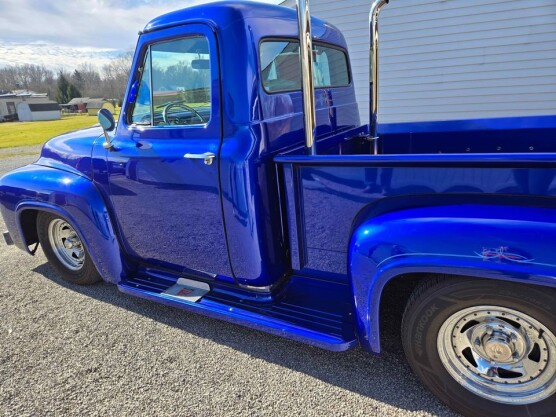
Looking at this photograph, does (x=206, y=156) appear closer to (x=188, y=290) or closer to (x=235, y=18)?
(x=235, y=18)

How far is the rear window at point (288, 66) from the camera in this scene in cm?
239

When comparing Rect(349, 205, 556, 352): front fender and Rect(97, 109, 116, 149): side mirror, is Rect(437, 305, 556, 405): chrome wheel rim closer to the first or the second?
Rect(349, 205, 556, 352): front fender

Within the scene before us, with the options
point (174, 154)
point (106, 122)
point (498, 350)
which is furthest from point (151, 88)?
point (498, 350)

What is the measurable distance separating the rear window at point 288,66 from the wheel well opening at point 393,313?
1.35 meters

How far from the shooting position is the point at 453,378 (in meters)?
1.88

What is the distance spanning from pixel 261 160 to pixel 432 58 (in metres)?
6.47

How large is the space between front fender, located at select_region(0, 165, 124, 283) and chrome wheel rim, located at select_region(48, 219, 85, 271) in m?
0.27

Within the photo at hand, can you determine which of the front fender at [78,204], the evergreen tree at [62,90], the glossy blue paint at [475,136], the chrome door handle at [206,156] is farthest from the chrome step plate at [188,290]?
the evergreen tree at [62,90]

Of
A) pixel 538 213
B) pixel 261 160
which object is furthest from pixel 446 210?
pixel 261 160

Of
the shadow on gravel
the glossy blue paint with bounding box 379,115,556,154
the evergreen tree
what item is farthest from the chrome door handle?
the evergreen tree

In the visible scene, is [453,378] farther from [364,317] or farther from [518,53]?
[518,53]

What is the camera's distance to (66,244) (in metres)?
3.37

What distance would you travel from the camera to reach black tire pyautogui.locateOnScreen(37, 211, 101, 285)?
3287 mm

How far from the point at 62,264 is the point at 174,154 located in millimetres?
1820
